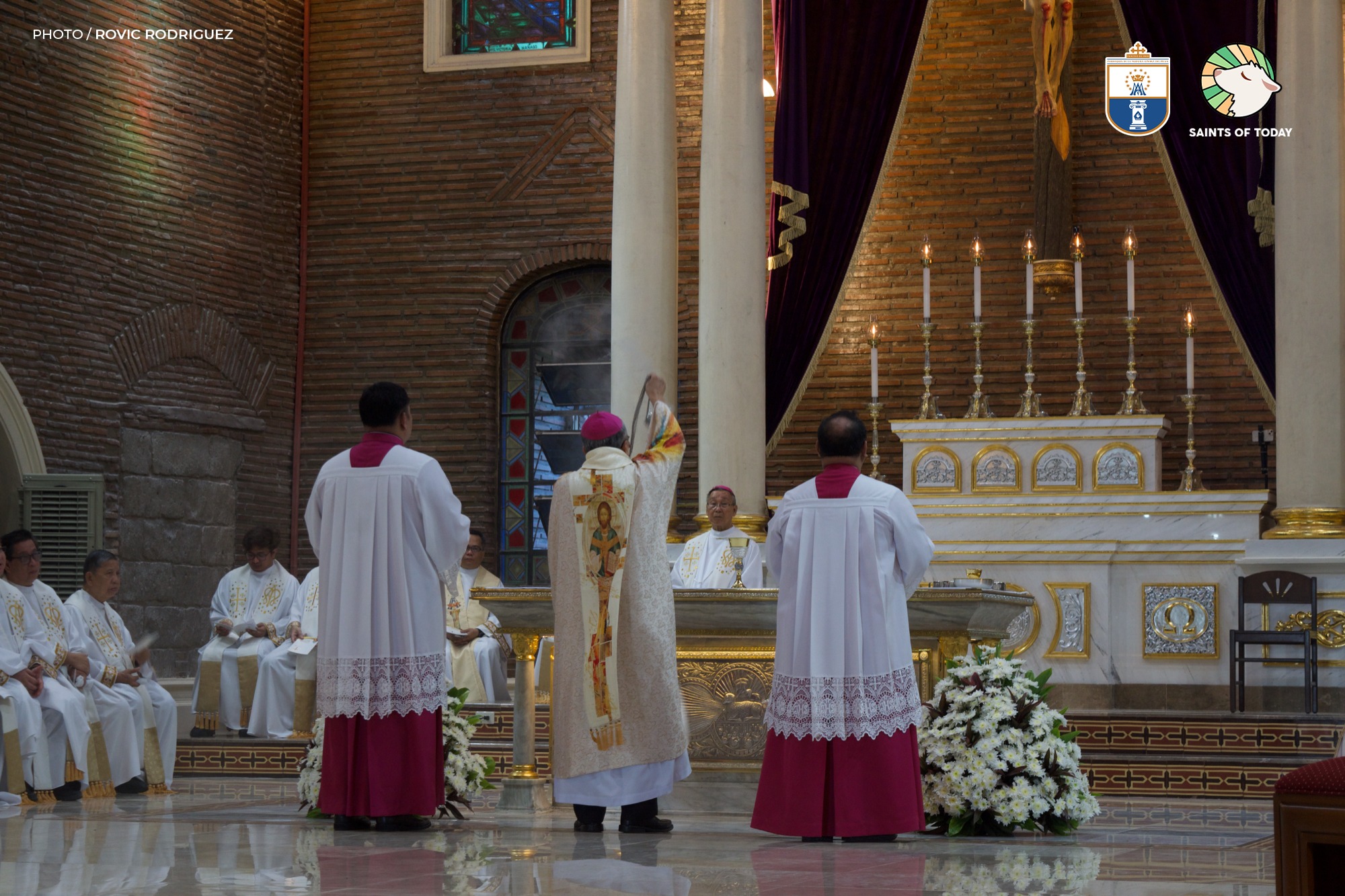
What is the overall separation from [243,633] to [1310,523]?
693cm

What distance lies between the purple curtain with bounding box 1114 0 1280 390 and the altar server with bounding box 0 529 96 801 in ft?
25.3

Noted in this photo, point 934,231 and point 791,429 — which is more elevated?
point 934,231

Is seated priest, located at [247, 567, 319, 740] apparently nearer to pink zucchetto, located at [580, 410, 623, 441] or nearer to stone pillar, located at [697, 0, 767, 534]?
stone pillar, located at [697, 0, 767, 534]

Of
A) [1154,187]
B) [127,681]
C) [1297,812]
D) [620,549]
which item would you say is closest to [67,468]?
[127,681]

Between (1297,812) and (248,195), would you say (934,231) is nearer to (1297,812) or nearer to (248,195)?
(248,195)

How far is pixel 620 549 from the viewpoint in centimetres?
707

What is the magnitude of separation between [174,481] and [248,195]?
8.69ft

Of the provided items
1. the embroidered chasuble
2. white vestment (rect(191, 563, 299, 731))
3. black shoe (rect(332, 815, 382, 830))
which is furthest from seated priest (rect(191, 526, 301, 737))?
the embroidered chasuble

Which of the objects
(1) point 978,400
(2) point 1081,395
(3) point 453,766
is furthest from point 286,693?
(2) point 1081,395

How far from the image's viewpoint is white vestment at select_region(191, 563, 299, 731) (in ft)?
38.0

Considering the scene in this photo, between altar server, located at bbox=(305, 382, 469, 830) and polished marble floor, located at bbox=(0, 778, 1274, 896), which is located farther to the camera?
altar server, located at bbox=(305, 382, 469, 830)

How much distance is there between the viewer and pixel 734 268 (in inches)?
476

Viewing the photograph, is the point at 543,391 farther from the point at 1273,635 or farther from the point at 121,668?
the point at 1273,635

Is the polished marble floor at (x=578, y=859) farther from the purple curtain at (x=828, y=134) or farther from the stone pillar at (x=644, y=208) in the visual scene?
the purple curtain at (x=828, y=134)
